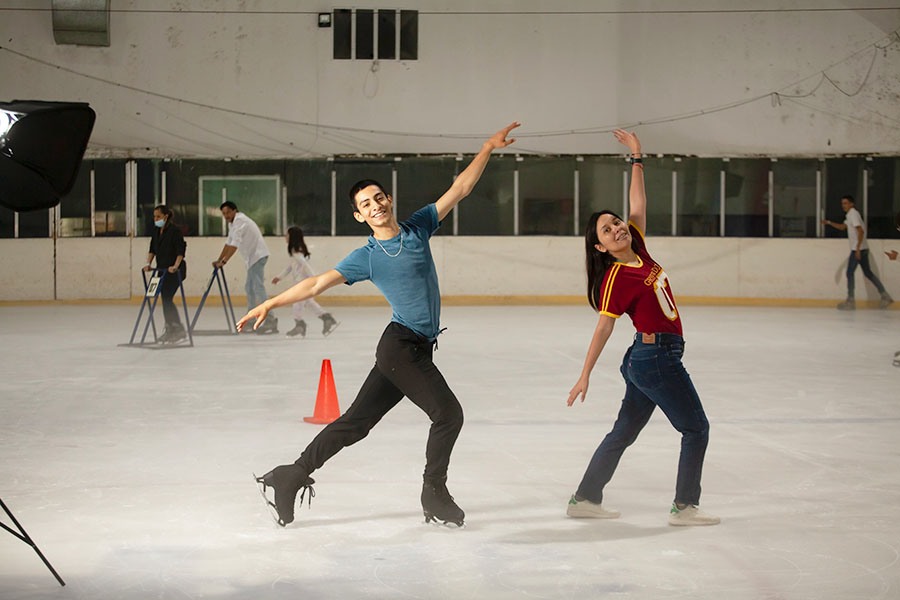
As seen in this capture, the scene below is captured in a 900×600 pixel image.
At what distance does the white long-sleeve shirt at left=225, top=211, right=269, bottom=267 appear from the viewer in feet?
45.5

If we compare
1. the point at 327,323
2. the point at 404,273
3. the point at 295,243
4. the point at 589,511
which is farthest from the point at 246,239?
the point at 589,511

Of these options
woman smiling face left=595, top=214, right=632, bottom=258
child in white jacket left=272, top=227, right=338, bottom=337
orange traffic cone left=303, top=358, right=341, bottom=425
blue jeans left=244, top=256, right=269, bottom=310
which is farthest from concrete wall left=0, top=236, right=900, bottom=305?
woman smiling face left=595, top=214, right=632, bottom=258

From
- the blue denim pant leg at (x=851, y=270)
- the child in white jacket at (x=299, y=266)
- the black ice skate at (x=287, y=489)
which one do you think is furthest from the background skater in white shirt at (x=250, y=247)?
the blue denim pant leg at (x=851, y=270)

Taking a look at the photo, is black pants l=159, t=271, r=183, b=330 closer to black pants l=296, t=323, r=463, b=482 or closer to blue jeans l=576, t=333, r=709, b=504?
black pants l=296, t=323, r=463, b=482

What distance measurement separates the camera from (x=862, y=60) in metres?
20.5

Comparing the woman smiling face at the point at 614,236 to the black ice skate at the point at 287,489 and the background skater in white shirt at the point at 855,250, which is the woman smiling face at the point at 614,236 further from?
the background skater in white shirt at the point at 855,250

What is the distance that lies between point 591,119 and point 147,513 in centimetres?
1702

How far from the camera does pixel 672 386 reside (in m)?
4.55

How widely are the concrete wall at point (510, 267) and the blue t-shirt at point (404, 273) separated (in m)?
15.6

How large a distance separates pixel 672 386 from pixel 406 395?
3.70ft

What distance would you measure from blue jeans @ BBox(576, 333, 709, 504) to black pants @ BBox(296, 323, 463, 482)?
699mm

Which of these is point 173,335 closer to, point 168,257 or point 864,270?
point 168,257

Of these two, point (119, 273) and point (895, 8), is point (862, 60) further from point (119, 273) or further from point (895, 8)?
point (119, 273)

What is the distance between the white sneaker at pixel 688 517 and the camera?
4.78 m
